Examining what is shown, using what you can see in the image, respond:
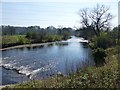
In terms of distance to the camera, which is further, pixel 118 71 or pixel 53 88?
pixel 118 71

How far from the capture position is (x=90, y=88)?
24.2 ft

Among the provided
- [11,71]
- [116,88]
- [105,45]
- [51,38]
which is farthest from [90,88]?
[51,38]

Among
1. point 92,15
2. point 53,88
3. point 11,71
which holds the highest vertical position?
point 92,15

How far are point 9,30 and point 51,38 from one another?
947 inches

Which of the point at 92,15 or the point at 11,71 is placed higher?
the point at 92,15

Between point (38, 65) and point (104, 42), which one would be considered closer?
point (38, 65)

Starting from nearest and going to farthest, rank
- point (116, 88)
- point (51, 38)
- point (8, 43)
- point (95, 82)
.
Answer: point (116, 88)
point (95, 82)
point (8, 43)
point (51, 38)

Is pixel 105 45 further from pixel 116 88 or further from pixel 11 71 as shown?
pixel 116 88

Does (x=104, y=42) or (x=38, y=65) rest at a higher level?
(x=104, y=42)

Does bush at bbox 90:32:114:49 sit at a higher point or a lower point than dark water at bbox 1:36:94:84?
higher

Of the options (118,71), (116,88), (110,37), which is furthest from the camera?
(110,37)

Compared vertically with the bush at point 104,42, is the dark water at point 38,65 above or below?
below

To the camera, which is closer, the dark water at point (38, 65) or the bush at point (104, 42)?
the dark water at point (38, 65)

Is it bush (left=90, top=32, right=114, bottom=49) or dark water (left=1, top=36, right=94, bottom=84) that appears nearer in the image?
dark water (left=1, top=36, right=94, bottom=84)
